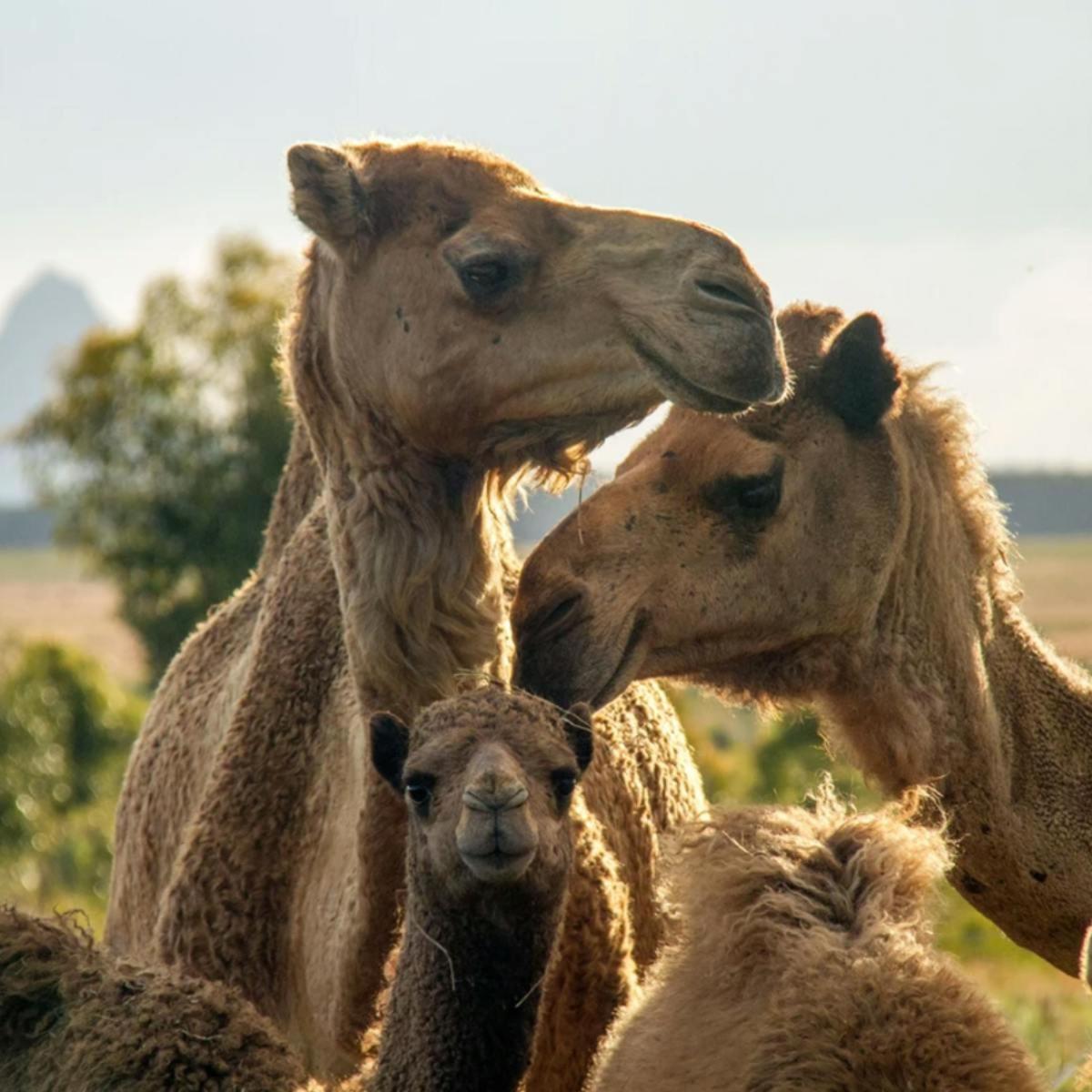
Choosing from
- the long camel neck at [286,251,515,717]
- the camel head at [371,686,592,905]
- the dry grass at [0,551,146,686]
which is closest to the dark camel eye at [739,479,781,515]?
the long camel neck at [286,251,515,717]

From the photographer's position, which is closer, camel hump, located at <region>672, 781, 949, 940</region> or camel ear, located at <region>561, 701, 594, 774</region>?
camel hump, located at <region>672, 781, 949, 940</region>

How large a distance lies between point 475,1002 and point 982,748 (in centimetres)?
148

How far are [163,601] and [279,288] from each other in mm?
5269

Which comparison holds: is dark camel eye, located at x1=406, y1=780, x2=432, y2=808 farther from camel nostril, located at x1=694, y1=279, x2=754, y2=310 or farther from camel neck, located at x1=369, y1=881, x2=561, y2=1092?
camel nostril, located at x1=694, y1=279, x2=754, y2=310

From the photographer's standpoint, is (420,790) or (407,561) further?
(407,561)

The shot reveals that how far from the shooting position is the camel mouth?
4.75m

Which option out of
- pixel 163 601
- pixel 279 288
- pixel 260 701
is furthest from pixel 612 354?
pixel 279 288

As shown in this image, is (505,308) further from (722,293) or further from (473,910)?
(473,910)

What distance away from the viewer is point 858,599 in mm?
5629

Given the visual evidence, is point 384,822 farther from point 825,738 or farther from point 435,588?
point 825,738

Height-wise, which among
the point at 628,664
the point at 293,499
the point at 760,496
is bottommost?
the point at 628,664

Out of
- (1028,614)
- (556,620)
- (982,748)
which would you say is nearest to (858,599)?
(982,748)

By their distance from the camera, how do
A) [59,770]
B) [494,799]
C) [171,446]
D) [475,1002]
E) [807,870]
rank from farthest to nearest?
[171,446] < [59,770] < [475,1002] < [807,870] < [494,799]

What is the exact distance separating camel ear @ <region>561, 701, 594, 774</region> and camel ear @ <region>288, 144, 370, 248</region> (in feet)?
4.19
